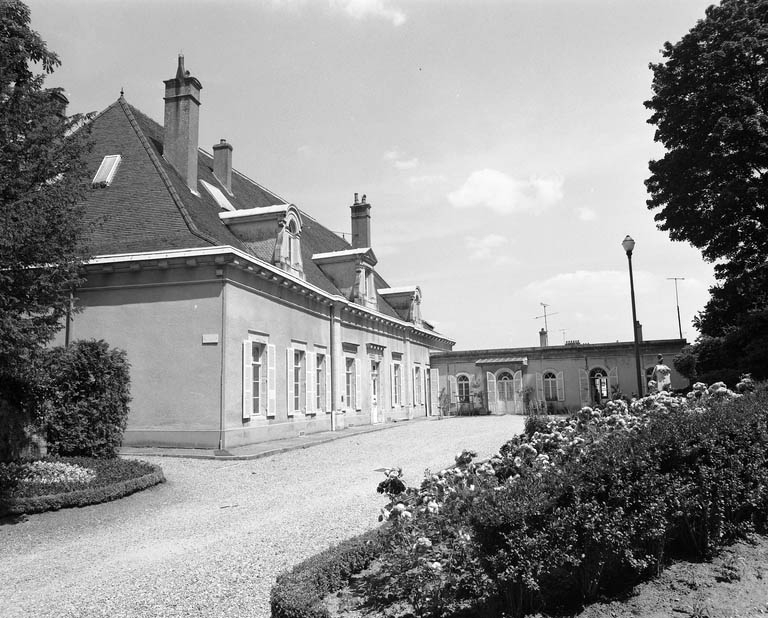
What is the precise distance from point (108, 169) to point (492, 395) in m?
21.8

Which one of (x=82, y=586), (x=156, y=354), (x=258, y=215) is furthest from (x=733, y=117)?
(x=82, y=586)

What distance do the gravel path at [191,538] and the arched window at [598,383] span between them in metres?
20.5

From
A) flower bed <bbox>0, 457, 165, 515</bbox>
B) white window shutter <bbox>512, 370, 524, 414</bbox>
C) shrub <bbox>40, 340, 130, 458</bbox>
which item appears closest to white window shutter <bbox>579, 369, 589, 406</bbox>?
white window shutter <bbox>512, 370, 524, 414</bbox>

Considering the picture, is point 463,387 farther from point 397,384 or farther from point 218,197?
point 218,197

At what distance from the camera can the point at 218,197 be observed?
20797 mm

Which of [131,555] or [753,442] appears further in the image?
[131,555]

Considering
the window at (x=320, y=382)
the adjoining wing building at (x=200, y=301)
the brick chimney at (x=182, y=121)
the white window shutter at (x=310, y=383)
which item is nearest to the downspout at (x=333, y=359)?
the adjoining wing building at (x=200, y=301)

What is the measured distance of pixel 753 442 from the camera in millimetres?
5676

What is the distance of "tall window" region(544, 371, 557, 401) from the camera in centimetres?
3222

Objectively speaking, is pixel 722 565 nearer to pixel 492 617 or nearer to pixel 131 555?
pixel 492 617

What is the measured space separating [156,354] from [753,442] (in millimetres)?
12972

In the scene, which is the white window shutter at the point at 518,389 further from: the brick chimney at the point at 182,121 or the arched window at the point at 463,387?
the brick chimney at the point at 182,121

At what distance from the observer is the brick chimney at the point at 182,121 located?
18.4m

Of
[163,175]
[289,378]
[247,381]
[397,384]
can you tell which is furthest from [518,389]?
[163,175]
